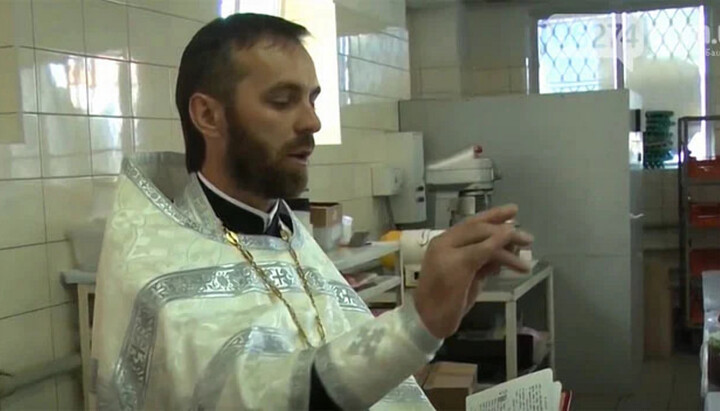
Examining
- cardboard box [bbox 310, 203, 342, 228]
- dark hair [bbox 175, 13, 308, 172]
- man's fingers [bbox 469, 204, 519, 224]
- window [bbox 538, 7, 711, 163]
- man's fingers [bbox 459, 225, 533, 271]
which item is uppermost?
window [bbox 538, 7, 711, 163]

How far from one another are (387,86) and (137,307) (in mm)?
3450

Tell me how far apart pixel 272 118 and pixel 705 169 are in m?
4.47

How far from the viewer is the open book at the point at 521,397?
1668 millimetres

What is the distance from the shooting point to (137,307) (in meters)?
1.28

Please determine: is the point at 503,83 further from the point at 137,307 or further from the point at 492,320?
the point at 137,307

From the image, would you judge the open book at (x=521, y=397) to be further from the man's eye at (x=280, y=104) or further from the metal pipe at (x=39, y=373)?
the metal pipe at (x=39, y=373)

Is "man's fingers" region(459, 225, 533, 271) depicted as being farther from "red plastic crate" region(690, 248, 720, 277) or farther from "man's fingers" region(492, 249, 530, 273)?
"red plastic crate" region(690, 248, 720, 277)

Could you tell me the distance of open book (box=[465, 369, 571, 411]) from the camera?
1.67m

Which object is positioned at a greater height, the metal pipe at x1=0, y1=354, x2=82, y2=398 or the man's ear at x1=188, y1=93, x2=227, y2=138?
the man's ear at x1=188, y1=93, x2=227, y2=138

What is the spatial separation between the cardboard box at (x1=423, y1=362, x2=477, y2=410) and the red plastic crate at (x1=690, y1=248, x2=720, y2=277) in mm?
2762

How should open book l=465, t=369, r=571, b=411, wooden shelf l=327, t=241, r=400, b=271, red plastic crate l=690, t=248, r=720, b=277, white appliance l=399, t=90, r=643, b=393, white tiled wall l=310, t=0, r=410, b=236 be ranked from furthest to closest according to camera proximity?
red plastic crate l=690, t=248, r=720, b=277 → white appliance l=399, t=90, r=643, b=393 → white tiled wall l=310, t=0, r=410, b=236 → wooden shelf l=327, t=241, r=400, b=271 → open book l=465, t=369, r=571, b=411

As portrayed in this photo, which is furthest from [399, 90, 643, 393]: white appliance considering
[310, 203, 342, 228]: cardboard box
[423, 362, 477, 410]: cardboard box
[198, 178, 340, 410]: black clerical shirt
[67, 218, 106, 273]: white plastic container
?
[198, 178, 340, 410]: black clerical shirt

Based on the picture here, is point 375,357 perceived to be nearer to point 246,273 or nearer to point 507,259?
point 507,259

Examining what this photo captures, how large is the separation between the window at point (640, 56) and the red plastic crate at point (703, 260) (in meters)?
0.62
